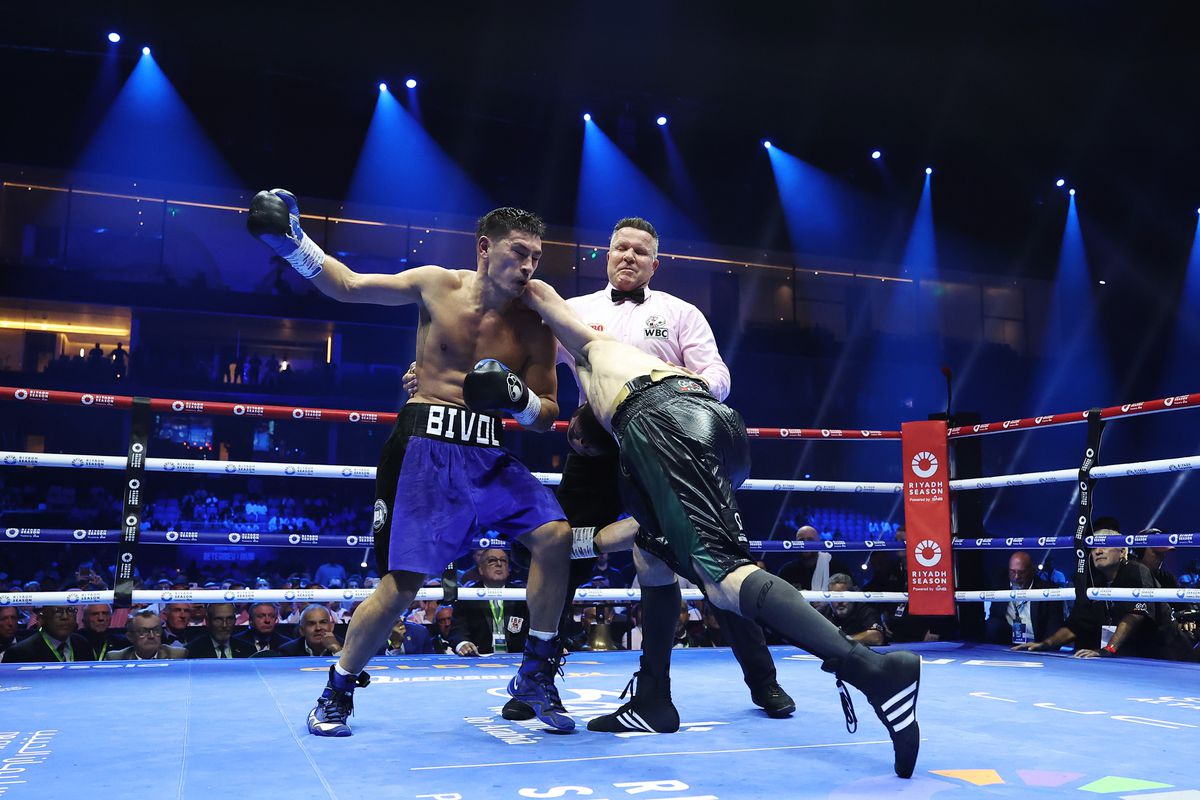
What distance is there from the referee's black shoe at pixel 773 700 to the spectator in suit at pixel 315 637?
2289 millimetres

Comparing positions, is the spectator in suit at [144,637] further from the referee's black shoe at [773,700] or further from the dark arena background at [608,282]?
the referee's black shoe at [773,700]

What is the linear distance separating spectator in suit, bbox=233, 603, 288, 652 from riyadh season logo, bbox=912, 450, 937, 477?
10.7 feet

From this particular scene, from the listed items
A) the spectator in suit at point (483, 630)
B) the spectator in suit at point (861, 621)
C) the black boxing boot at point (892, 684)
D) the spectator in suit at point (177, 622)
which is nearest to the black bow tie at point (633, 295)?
the black boxing boot at point (892, 684)

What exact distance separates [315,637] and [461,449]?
2220 millimetres

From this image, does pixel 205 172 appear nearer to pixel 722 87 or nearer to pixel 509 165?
pixel 509 165

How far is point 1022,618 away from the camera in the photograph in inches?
225

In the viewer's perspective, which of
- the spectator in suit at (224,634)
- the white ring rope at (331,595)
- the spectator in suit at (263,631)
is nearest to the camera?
the white ring rope at (331,595)

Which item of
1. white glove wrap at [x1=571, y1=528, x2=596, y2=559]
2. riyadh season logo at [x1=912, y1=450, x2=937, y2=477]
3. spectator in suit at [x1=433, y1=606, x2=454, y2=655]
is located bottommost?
spectator in suit at [x1=433, y1=606, x2=454, y2=655]

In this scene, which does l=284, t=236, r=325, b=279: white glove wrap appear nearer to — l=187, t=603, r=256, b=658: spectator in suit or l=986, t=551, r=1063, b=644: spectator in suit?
l=187, t=603, r=256, b=658: spectator in suit

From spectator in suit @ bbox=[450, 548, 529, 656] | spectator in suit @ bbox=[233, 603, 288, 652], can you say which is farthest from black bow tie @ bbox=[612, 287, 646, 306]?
spectator in suit @ bbox=[233, 603, 288, 652]

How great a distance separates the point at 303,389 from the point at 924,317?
10.8 meters

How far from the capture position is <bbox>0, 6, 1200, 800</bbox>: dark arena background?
4062 mm

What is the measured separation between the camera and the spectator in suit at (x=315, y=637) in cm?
420

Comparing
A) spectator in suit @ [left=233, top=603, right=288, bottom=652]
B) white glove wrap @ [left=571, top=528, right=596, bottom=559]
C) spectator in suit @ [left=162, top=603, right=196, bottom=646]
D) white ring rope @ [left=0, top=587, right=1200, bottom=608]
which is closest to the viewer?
white glove wrap @ [left=571, top=528, right=596, bottom=559]
